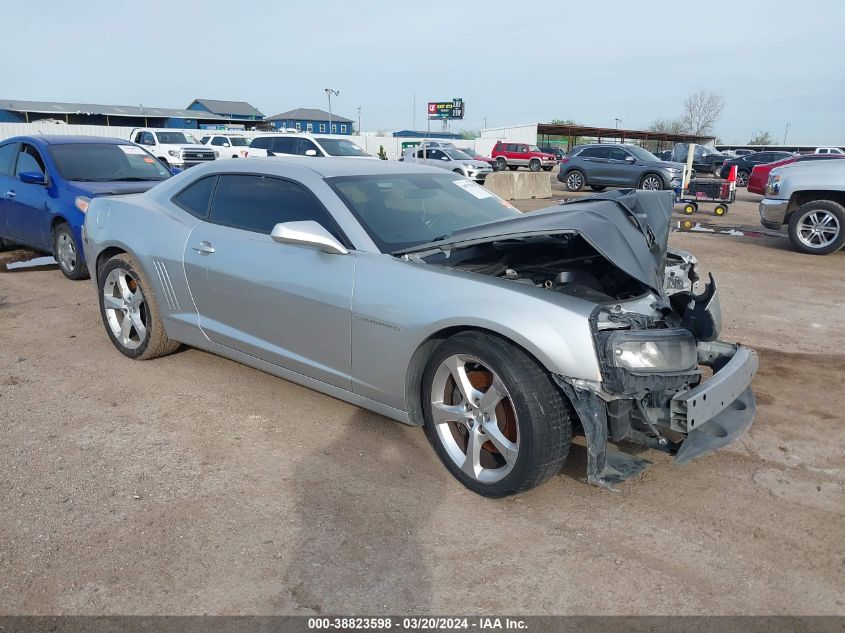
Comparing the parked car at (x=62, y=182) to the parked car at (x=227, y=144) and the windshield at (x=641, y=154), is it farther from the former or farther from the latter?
the windshield at (x=641, y=154)

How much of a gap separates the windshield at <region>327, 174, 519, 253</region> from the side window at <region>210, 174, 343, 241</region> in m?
0.18

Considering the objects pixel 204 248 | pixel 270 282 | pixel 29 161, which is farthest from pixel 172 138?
pixel 270 282

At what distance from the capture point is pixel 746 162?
30.2 m

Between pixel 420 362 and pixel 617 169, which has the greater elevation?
pixel 617 169

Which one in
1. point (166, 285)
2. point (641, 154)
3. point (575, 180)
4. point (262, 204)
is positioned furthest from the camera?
point (575, 180)

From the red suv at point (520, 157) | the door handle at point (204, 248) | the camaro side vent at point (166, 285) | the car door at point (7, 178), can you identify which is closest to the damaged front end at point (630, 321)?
the door handle at point (204, 248)

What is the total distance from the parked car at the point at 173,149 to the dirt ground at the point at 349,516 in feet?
62.4

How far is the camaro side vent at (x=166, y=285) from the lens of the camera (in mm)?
4422

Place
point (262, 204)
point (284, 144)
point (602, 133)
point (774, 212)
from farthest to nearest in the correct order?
1. point (602, 133)
2. point (284, 144)
3. point (774, 212)
4. point (262, 204)

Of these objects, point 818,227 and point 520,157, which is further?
point 520,157

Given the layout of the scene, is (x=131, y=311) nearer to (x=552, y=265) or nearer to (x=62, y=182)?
(x=552, y=265)

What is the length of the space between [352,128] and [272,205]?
8131cm

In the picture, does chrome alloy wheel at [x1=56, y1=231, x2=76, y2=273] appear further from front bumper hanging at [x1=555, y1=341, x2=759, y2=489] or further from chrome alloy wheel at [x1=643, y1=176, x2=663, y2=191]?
chrome alloy wheel at [x1=643, y1=176, x2=663, y2=191]

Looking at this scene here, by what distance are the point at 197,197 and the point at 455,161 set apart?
21312 millimetres
